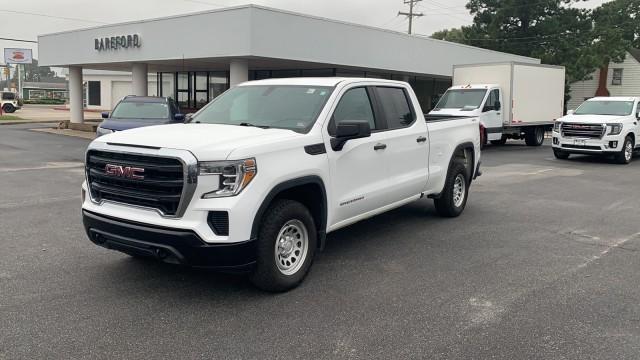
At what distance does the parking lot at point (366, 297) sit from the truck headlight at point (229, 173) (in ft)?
3.18

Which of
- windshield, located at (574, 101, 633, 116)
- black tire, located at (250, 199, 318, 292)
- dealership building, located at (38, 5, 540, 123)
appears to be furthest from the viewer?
dealership building, located at (38, 5, 540, 123)

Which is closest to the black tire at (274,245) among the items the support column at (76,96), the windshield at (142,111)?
the windshield at (142,111)

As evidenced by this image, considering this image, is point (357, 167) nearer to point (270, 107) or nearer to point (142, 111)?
point (270, 107)

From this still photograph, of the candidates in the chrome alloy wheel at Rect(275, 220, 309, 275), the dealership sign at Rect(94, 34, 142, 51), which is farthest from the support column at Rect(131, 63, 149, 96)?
the chrome alloy wheel at Rect(275, 220, 309, 275)

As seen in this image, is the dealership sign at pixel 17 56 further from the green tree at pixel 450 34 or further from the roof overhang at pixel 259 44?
the green tree at pixel 450 34

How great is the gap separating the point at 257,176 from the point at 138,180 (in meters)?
0.96

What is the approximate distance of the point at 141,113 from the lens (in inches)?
595

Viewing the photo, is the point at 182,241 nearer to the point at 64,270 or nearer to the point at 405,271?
the point at 64,270

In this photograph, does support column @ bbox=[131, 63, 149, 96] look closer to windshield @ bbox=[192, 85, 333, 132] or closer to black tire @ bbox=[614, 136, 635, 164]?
black tire @ bbox=[614, 136, 635, 164]

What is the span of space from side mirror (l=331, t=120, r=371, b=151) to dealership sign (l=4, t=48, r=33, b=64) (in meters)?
63.2

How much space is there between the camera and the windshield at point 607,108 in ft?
55.0

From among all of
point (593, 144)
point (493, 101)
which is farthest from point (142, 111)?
point (593, 144)

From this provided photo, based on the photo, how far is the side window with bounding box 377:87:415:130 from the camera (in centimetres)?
650

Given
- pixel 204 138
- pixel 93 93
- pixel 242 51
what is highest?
pixel 242 51
